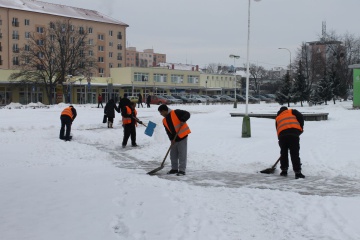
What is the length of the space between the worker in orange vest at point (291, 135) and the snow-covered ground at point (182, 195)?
0.29 m

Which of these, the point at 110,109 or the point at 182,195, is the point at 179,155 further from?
the point at 110,109

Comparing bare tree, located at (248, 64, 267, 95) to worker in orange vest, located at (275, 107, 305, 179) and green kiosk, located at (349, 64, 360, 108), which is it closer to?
green kiosk, located at (349, 64, 360, 108)

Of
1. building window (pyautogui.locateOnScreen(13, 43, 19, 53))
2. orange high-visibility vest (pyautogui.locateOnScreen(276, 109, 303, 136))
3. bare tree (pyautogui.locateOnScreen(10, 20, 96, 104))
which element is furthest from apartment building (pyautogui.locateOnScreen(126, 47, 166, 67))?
orange high-visibility vest (pyautogui.locateOnScreen(276, 109, 303, 136))

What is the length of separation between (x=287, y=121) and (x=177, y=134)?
7.90 feet

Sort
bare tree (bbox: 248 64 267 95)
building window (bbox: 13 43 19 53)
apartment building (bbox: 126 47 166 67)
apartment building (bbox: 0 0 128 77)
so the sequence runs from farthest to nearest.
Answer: apartment building (bbox: 126 47 166 67), bare tree (bbox: 248 64 267 95), building window (bbox: 13 43 19 53), apartment building (bbox: 0 0 128 77)

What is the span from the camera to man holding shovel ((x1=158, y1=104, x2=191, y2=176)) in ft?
34.1

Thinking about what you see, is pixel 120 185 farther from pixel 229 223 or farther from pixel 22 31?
pixel 22 31

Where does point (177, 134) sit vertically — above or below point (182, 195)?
above

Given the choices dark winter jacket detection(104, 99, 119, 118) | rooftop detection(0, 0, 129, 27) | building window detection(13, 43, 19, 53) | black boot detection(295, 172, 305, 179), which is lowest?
black boot detection(295, 172, 305, 179)

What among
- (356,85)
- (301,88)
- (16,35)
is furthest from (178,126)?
(16,35)

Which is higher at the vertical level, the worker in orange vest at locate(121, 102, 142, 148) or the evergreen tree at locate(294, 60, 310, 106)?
the evergreen tree at locate(294, 60, 310, 106)

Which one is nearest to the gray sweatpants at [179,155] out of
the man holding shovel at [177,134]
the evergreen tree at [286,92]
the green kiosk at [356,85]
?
the man holding shovel at [177,134]

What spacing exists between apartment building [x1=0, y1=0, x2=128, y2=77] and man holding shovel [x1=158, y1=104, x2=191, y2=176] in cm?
7161

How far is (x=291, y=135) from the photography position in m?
10.0
